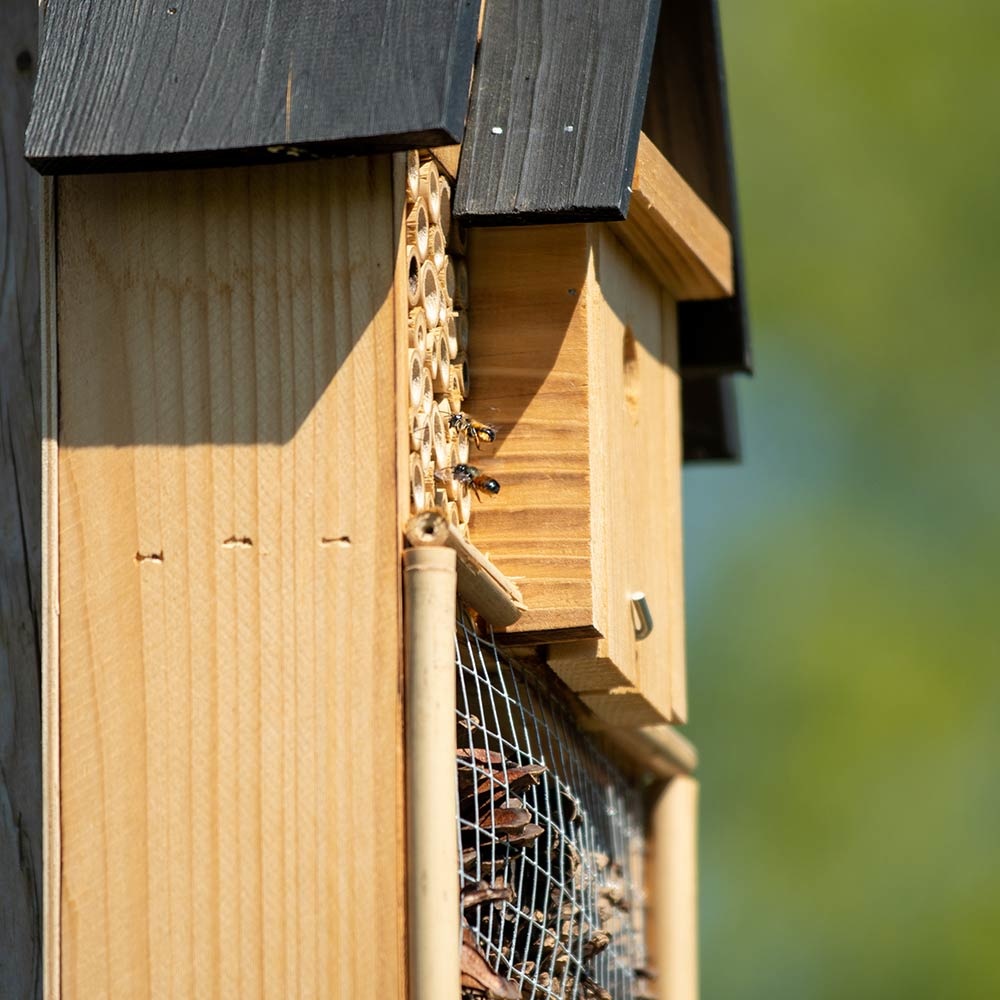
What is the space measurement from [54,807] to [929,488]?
8242 mm

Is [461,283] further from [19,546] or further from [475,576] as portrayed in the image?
[19,546]

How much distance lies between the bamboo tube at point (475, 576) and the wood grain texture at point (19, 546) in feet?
2.15

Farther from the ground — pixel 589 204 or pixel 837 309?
pixel 837 309

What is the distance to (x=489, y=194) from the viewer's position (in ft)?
9.01

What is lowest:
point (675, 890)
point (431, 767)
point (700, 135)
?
point (675, 890)

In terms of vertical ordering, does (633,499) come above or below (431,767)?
above

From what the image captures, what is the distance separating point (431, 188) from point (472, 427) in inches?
13.9

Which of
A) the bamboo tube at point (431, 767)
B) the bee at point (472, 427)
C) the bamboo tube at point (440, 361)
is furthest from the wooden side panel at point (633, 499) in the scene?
the bamboo tube at point (431, 767)

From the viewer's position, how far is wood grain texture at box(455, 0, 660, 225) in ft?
8.96

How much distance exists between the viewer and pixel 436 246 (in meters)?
2.69

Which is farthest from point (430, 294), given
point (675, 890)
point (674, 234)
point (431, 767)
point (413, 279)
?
point (675, 890)

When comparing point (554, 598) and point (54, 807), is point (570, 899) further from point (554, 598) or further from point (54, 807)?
point (54, 807)

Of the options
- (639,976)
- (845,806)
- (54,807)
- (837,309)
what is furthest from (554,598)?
(837,309)

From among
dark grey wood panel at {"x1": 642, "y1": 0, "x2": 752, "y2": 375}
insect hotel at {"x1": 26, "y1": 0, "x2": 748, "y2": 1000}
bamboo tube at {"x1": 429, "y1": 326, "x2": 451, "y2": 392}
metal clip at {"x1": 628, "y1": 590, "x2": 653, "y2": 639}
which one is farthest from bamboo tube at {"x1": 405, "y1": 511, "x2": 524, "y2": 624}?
dark grey wood panel at {"x1": 642, "y1": 0, "x2": 752, "y2": 375}
